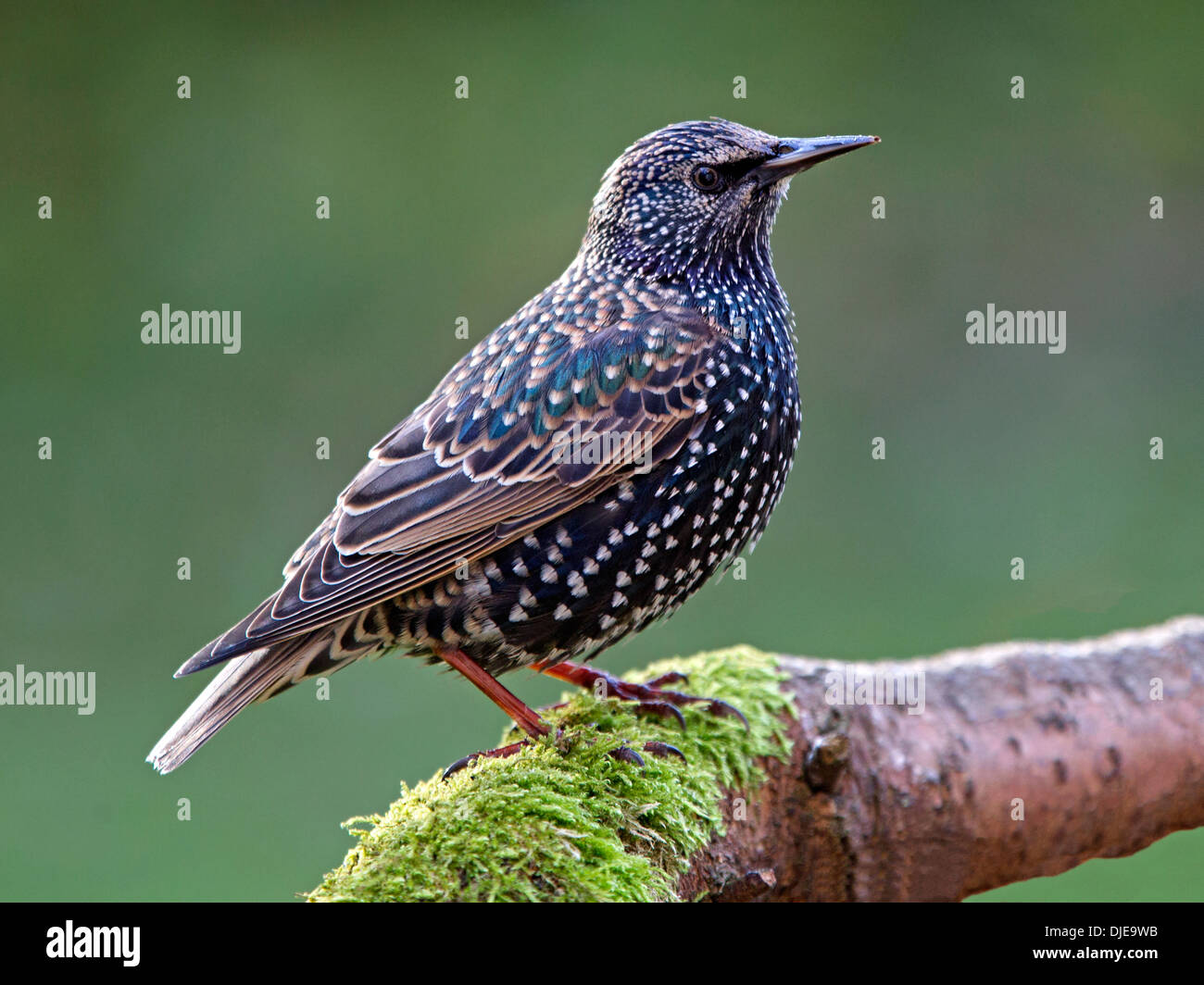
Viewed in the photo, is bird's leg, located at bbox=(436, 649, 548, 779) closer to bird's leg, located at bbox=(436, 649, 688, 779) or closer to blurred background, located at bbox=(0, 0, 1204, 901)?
bird's leg, located at bbox=(436, 649, 688, 779)

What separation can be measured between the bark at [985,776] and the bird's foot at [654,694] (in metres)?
0.23

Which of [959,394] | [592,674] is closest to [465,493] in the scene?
[592,674]

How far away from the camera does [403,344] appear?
7656 mm

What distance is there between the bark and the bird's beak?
1409 millimetres

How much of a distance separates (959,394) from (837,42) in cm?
247

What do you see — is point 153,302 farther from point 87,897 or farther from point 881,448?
point 881,448

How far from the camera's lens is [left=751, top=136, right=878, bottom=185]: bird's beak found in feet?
11.4

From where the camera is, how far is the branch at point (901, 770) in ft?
10.2
